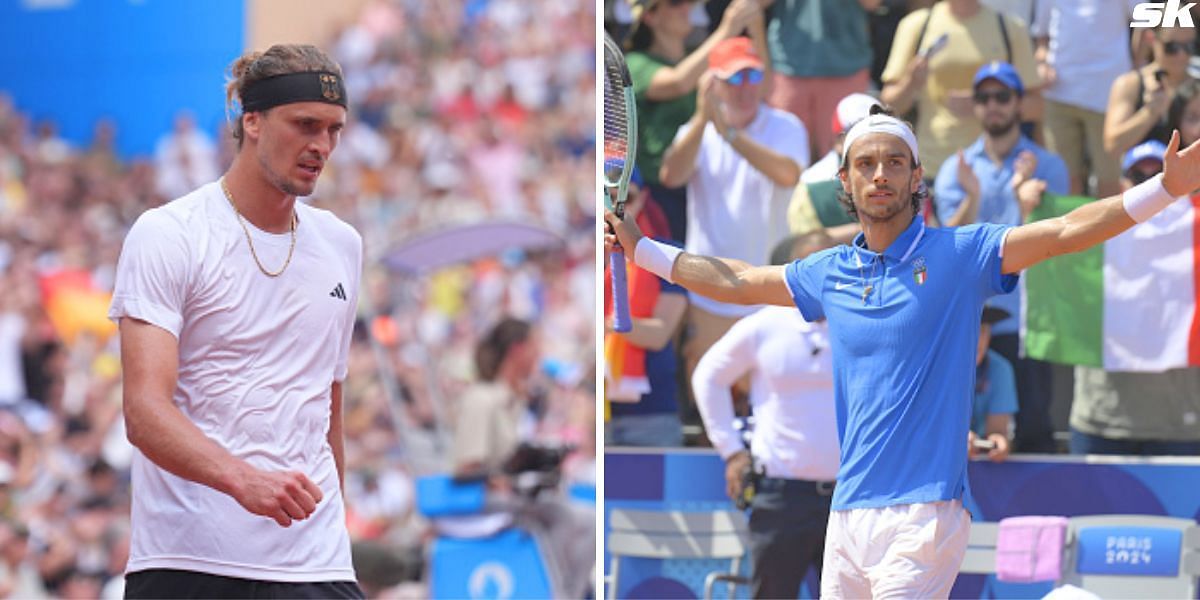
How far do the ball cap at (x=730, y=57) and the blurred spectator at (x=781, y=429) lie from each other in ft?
2.97

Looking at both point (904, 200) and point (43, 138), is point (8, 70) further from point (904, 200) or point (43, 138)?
point (904, 200)

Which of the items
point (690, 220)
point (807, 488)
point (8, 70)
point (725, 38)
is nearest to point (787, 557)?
point (807, 488)

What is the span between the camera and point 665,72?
852cm

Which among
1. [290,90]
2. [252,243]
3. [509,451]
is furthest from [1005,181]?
[509,451]

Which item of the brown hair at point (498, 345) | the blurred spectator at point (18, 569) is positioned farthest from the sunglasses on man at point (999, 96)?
the blurred spectator at point (18, 569)

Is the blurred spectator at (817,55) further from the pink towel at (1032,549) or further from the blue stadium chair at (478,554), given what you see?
the blue stadium chair at (478,554)

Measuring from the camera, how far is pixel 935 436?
5301mm

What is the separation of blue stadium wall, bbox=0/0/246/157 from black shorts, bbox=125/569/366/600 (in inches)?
671

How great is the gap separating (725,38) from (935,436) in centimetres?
346

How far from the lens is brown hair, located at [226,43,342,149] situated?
5023 mm

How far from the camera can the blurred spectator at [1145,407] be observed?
7879 millimetres

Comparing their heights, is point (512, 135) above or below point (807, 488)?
above

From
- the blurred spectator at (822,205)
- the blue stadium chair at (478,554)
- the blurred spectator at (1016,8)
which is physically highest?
the blurred spectator at (1016,8)

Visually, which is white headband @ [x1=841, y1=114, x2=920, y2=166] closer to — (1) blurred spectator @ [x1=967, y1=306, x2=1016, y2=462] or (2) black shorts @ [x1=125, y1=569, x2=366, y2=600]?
(2) black shorts @ [x1=125, y1=569, x2=366, y2=600]
